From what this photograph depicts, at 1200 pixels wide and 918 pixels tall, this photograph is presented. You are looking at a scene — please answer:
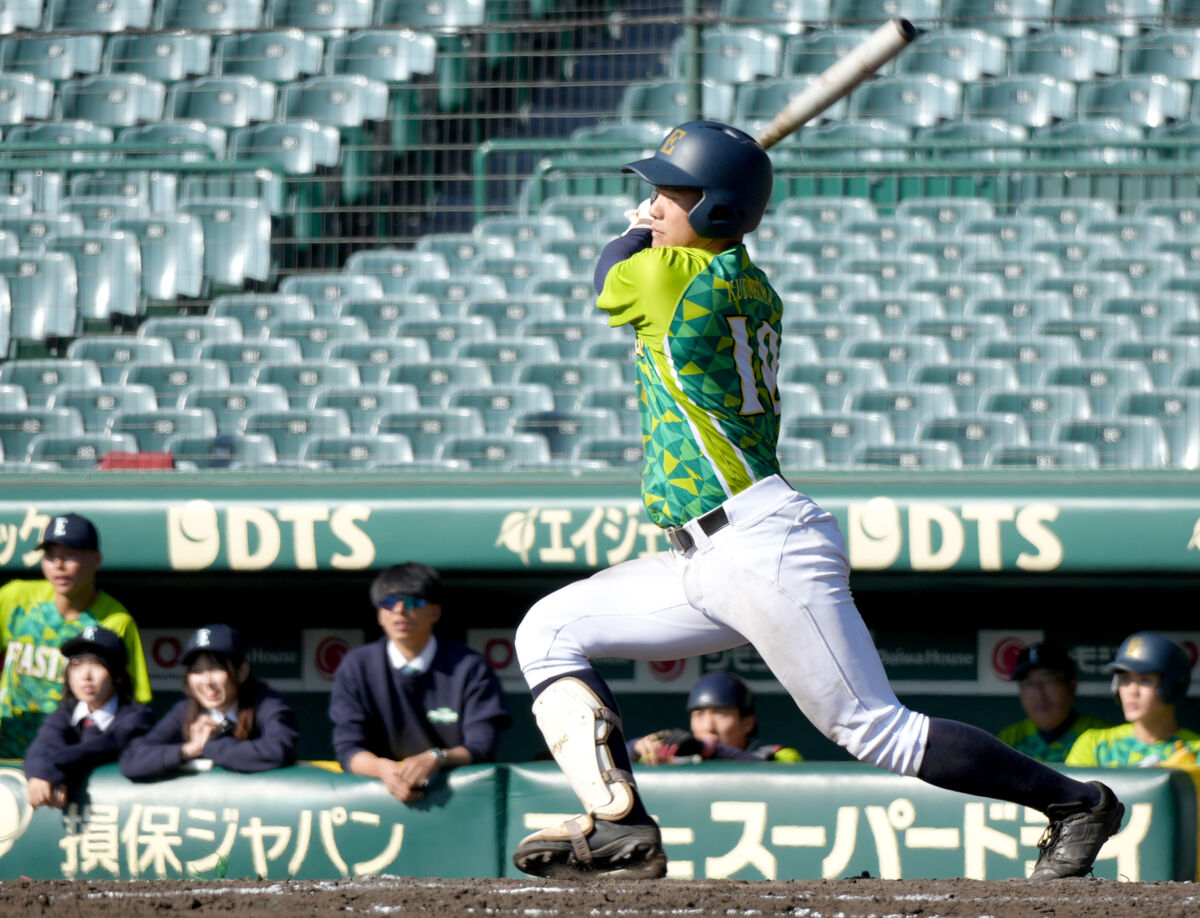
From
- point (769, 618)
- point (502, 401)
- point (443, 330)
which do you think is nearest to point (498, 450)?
point (502, 401)

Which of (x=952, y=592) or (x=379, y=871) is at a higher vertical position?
(x=952, y=592)

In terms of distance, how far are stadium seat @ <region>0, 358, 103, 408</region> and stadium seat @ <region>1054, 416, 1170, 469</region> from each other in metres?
4.12

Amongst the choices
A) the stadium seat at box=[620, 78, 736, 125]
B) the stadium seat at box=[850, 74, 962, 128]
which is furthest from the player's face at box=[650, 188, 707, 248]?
the stadium seat at box=[850, 74, 962, 128]

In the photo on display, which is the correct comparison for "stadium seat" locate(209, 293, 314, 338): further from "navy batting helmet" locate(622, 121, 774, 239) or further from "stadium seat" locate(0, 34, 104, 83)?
"navy batting helmet" locate(622, 121, 774, 239)

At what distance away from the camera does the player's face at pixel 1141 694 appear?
5000 millimetres

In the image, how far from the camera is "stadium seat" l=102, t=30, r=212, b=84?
933 centimetres

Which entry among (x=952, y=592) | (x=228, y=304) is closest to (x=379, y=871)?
(x=952, y=592)

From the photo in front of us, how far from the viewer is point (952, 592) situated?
19.6ft

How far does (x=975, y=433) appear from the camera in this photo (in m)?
6.07

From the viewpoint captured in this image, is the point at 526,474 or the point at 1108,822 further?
the point at 526,474

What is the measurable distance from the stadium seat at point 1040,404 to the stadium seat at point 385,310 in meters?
2.52

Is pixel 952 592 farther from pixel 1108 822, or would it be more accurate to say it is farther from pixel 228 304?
pixel 228 304

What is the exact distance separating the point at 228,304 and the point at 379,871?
322 centimetres

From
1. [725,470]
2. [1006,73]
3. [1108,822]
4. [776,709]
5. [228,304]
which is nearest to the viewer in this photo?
[725,470]
